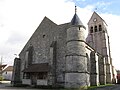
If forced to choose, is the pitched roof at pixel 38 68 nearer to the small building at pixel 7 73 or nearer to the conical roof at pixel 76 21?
the conical roof at pixel 76 21

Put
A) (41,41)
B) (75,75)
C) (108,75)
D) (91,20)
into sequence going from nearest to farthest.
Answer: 1. (75,75)
2. (41,41)
3. (108,75)
4. (91,20)

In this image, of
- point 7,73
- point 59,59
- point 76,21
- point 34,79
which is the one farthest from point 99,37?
point 7,73

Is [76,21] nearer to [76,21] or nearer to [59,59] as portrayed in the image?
[76,21]

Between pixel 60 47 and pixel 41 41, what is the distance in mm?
5256

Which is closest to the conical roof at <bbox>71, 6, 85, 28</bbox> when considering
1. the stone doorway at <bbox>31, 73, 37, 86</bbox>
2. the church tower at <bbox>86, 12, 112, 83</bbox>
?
the stone doorway at <bbox>31, 73, 37, 86</bbox>

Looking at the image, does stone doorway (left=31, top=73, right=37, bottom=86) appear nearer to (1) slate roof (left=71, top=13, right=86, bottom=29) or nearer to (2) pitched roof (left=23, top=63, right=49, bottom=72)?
(2) pitched roof (left=23, top=63, right=49, bottom=72)

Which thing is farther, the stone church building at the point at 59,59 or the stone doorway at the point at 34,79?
the stone doorway at the point at 34,79

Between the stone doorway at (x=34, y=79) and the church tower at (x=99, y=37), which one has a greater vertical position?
the church tower at (x=99, y=37)

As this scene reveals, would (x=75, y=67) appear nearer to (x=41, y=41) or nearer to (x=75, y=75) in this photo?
(x=75, y=75)

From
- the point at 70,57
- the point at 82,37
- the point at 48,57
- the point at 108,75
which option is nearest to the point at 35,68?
the point at 48,57

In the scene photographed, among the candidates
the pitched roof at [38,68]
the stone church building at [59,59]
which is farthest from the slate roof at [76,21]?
the pitched roof at [38,68]

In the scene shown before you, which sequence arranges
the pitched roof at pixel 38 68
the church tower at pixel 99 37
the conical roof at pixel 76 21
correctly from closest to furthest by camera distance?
the conical roof at pixel 76 21
the pitched roof at pixel 38 68
the church tower at pixel 99 37

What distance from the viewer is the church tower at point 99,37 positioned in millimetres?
40441

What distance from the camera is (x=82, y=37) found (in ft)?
79.5
